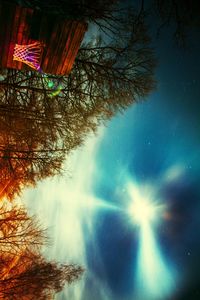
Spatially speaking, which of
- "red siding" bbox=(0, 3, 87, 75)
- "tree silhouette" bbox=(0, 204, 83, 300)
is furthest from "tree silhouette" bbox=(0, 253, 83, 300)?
"red siding" bbox=(0, 3, 87, 75)

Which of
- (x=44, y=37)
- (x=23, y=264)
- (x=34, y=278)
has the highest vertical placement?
(x=44, y=37)

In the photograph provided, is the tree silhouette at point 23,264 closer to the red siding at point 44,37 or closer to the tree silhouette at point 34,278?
the tree silhouette at point 34,278

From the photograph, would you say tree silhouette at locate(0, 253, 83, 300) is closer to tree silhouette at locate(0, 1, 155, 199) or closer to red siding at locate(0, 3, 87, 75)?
tree silhouette at locate(0, 1, 155, 199)

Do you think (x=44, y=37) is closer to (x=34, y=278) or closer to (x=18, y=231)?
(x=18, y=231)

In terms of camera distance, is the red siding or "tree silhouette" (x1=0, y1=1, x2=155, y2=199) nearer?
the red siding

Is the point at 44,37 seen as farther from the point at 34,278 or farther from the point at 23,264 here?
the point at 23,264

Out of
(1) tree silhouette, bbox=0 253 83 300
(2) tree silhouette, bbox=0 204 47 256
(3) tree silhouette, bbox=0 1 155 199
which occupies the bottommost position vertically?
(1) tree silhouette, bbox=0 253 83 300

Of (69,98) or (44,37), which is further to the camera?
(69,98)

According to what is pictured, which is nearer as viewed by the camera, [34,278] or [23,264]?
[34,278]

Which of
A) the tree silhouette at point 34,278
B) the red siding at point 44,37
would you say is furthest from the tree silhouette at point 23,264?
the red siding at point 44,37

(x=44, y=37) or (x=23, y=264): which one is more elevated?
(x=44, y=37)

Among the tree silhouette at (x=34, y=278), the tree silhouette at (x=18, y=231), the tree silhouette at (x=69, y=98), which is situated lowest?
the tree silhouette at (x=34, y=278)

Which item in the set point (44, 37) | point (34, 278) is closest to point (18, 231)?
point (34, 278)

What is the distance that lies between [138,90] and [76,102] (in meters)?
2.46
